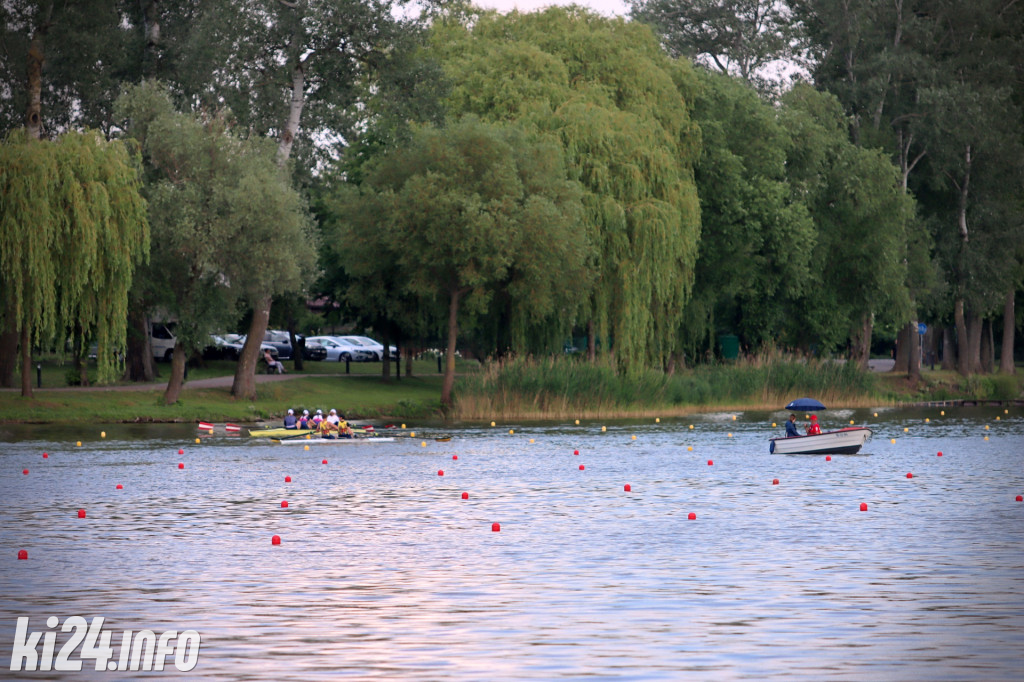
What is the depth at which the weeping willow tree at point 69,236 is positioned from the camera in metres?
49.9

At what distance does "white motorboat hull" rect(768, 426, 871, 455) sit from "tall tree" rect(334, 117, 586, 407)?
17.8 meters

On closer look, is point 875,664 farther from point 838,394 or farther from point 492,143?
point 838,394

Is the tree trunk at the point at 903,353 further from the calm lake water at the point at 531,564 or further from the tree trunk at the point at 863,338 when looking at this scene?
the calm lake water at the point at 531,564

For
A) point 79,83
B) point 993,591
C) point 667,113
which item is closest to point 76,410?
point 79,83

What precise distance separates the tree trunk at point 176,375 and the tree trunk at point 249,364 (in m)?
3.20

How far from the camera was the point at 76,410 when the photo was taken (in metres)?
54.4

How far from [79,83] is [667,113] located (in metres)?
27.5

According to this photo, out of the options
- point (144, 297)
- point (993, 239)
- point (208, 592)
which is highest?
point (993, 239)

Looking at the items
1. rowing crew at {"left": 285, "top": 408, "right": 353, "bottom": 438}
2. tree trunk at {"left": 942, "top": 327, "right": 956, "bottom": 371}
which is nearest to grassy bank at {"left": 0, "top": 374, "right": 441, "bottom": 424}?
rowing crew at {"left": 285, "top": 408, "right": 353, "bottom": 438}

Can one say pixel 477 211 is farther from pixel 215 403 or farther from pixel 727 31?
pixel 727 31

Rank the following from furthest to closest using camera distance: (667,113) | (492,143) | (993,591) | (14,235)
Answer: (667,113) < (492,143) < (14,235) < (993,591)

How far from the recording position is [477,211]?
59.8 metres

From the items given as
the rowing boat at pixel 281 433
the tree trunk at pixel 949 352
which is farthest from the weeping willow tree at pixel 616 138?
the tree trunk at pixel 949 352

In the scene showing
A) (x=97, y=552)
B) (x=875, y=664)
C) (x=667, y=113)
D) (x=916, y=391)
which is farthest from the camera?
(x=916, y=391)
